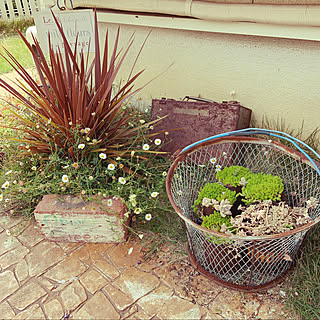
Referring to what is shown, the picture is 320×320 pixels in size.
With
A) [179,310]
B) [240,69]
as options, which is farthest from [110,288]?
[240,69]

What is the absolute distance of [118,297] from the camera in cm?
194

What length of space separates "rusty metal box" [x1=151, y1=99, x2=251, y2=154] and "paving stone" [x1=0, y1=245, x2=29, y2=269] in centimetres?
133

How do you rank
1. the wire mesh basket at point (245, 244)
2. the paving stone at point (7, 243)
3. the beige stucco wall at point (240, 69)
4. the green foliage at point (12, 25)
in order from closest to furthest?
the wire mesh basket at point (245, 244) < the paving stone at point (7, 243) < the beige stucco wall at point (240, 69) < the green foliage at point (12, 25)

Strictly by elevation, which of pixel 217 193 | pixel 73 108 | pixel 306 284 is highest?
pixel 73 108

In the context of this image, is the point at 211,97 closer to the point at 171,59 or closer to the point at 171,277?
the point at 171,59

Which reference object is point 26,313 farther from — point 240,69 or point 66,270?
point 240,69

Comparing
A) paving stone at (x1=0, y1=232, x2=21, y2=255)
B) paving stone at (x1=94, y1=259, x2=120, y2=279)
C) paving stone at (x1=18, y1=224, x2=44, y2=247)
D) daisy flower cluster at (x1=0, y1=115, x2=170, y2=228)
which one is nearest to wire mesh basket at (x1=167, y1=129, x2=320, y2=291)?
daisy flower cluster at (x1=0, y1=115, x2=170, y2=228)

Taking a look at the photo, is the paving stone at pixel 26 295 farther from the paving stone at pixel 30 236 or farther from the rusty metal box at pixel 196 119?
the rusty metal box at pixel 196 119

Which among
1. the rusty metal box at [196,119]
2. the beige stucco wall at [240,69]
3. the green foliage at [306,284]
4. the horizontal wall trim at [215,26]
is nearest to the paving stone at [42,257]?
the rusty metal box at [196,119]

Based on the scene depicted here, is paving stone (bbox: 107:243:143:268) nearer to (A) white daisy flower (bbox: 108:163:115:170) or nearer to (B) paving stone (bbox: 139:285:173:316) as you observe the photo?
(B) paving stone (bbox: 139:285:173:316)

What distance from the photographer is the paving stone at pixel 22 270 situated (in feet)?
6.86

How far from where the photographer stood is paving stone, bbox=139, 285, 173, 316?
6.12 ft

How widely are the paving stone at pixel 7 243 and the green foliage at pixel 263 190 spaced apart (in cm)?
167

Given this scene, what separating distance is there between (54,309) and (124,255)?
0.54m
